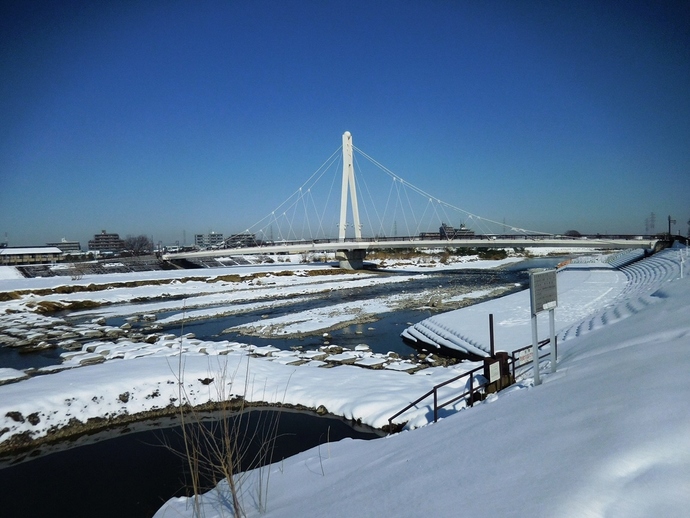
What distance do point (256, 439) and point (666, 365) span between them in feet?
20.8

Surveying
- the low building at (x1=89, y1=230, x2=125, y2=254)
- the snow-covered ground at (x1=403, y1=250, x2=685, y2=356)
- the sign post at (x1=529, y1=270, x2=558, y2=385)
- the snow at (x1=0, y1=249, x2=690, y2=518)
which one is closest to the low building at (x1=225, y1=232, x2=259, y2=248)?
the snow-covered ground at (x1=403, y1=250, x2=685, y2=356)

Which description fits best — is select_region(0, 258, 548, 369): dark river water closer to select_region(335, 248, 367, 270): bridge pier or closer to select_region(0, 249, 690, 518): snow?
select_region(0, 249, 690, 518): snow

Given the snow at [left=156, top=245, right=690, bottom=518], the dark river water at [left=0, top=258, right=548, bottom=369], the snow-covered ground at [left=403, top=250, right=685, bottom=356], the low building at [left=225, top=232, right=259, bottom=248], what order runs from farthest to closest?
the low building at [left=225, top=232, right=259, bottom=248]
the dark river water at [left=0, top=258, right=548, bottom=369]
the snow-covered ground at [left=403, top=250, right=685, bottom=356]
the snow at [left=156, top=245, right=690, bottom=518]

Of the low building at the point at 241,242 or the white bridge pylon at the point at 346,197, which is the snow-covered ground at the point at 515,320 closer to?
the white bridge pylon at the point at 346,197

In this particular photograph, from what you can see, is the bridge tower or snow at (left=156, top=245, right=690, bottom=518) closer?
snow at (left=156, top=245, right=690, bottom=518)

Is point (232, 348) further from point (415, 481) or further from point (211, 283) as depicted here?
point (211, 283)

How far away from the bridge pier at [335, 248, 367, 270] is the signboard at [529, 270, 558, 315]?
40772 millimetres

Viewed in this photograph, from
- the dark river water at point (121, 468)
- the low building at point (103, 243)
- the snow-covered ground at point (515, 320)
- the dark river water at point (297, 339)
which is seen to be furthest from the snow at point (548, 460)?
the low building at point (103, 243)

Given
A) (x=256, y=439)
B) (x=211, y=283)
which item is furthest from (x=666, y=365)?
(x=211, y=283)

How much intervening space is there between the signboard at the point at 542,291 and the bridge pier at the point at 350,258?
40.8 m

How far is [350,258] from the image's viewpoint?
47031 mm

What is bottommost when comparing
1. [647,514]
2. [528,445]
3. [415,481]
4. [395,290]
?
[395,290]

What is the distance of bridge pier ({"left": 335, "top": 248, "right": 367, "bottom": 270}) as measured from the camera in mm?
46406

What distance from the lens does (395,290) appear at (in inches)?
1180
